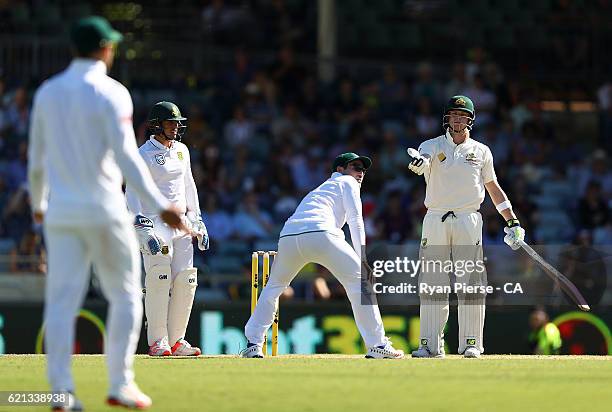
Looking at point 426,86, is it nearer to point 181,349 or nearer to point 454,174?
point 454,174

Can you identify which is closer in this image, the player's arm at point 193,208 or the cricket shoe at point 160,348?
the cricket shoe at point 160,348

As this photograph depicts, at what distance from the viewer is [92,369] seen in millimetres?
10461

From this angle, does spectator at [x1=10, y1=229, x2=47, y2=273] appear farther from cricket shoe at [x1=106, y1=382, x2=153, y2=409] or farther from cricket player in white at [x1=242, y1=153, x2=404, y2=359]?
cricket shoe at [x1=106, y1=382, x2=153, y2=409]

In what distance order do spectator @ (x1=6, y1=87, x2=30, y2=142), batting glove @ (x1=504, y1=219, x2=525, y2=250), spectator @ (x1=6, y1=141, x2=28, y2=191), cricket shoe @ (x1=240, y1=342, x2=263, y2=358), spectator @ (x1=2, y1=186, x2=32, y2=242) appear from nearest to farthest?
cricket shoe @ (x1=240, y1=342, x2=263, y2=358), batting glove @ (x1=504, y1=219, x2=525, y2=250), spectator @ (x1=2, y1=186, x2=32, y2=242), spectator @ (x1=6, y1=141, x2=28, y2=191), spectator @ (x1=6, y1=87, x2=30, y2=142)

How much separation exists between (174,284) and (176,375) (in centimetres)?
230

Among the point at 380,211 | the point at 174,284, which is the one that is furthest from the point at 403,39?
the point at 174,284

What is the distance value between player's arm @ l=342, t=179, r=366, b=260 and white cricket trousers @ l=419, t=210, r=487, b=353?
26.8 inches

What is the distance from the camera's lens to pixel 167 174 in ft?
39.1

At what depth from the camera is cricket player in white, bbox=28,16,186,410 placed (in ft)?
25.8

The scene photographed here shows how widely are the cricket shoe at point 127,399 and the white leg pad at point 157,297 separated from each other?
4007 millimetres

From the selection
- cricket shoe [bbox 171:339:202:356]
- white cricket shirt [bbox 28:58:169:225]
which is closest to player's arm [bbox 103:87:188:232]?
white cricket shirt [bbox 28:58:169:225]

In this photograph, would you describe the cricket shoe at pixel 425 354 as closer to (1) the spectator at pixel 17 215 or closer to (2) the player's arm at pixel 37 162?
(2) the player's arm at pixel 37 162

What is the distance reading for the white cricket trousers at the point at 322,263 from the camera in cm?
1159

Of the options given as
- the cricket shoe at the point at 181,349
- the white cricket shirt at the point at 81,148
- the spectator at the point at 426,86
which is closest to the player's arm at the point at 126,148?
the white cricket shirt at the point at 81,148
